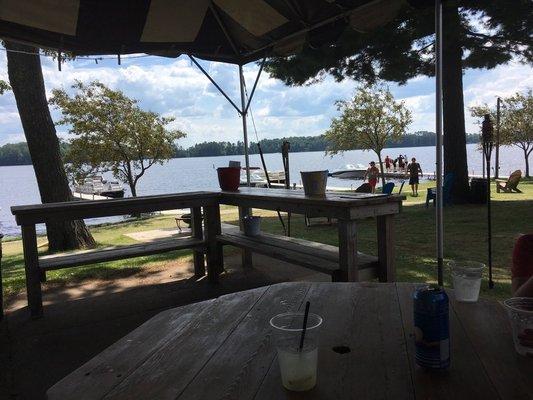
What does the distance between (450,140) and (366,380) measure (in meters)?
10.5

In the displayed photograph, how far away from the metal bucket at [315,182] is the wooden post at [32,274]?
2450 mm

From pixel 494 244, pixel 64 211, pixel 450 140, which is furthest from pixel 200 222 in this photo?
pixel 450 140

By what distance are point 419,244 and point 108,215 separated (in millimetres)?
4281

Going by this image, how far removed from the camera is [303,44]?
483 cm

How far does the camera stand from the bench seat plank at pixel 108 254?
419cm

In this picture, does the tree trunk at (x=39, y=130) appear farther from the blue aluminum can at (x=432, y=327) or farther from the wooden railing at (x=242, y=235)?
the blue aluminum can at (x=432, y=327)

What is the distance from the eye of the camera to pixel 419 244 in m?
6.39

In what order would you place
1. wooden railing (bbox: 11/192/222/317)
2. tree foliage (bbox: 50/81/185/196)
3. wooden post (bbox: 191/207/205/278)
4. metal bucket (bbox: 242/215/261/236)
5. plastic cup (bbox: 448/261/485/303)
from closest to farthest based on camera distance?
plastic cup (bbox: 448/261/485/303) < wooden railing (bbox: 11/192/222/317) < metal bucket (bbox: 242/215/261/236) < wooden post (bbox: 191/207/205/278) < tree foliage (bbox: 50/81/185/196)

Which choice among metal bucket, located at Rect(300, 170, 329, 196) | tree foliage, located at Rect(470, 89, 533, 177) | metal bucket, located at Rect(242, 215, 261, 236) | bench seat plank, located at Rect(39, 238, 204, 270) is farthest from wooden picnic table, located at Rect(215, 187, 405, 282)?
tree foliage, located at Rect(470, 89, 533, 177)

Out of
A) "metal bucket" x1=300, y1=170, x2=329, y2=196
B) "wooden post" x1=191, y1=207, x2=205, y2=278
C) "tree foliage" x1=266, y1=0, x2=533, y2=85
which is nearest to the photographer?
"metal bucket" x1=300, y1=170, x2=329, y2=196

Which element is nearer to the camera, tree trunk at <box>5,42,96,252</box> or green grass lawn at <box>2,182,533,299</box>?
green grass lawn at <box>2,182,533,299</box>

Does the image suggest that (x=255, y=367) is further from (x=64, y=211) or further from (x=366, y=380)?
(x=64, y=211)

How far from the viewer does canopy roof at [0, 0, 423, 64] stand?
4.15 metres

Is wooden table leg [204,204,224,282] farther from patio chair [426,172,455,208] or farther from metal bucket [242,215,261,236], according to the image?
patio chair [426,172,455,208]
